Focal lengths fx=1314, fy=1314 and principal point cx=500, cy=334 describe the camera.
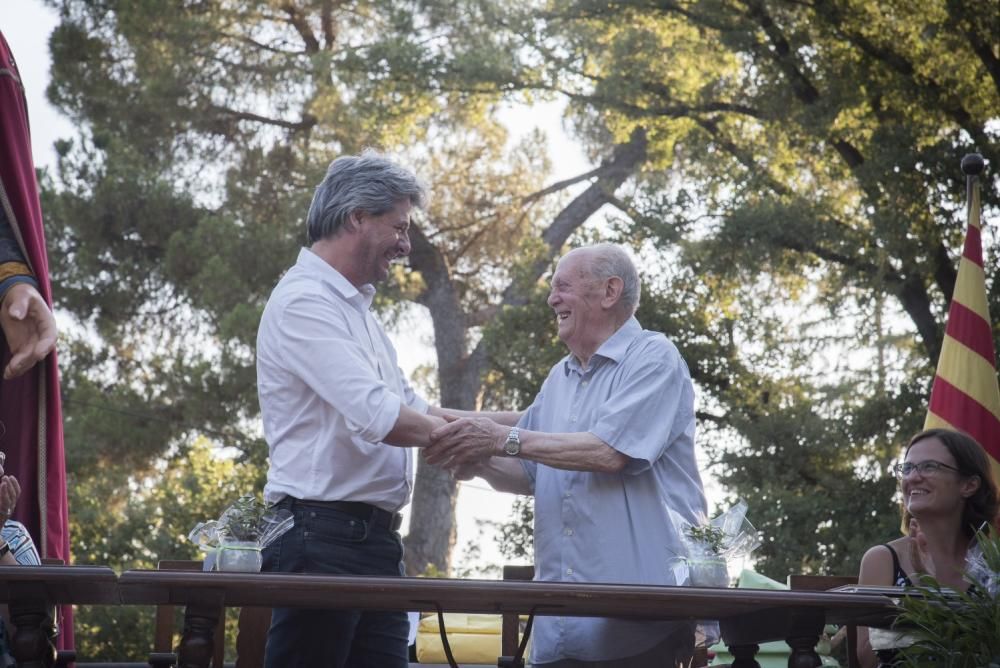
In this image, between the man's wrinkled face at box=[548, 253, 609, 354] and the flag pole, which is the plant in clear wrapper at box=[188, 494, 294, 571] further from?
the flag pole

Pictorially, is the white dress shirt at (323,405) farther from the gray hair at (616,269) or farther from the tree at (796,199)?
the tree at (796,199)

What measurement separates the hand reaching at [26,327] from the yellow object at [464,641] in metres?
1.87

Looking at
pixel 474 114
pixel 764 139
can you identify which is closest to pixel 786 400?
pixel 764 139

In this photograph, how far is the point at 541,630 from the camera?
2.65m

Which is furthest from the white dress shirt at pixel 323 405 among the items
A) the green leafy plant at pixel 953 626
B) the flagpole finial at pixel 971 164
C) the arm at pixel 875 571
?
the flagpole finial at pixel 971 164

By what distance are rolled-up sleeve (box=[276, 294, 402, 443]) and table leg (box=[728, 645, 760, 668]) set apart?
77cm

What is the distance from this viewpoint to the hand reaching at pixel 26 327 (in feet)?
7.70

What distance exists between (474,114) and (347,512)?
955 cm

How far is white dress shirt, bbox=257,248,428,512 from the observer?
2.54m

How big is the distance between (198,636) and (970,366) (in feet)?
13.0

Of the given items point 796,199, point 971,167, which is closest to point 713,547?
point 971,167

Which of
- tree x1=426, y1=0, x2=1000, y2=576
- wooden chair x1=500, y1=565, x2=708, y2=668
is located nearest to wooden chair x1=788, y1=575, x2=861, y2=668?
wooden chair x1=500, y1=565, x2=708, y2=668

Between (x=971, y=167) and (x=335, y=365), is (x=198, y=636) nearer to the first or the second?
(x=335, y=365)

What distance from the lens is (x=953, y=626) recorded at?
2.17 meters
